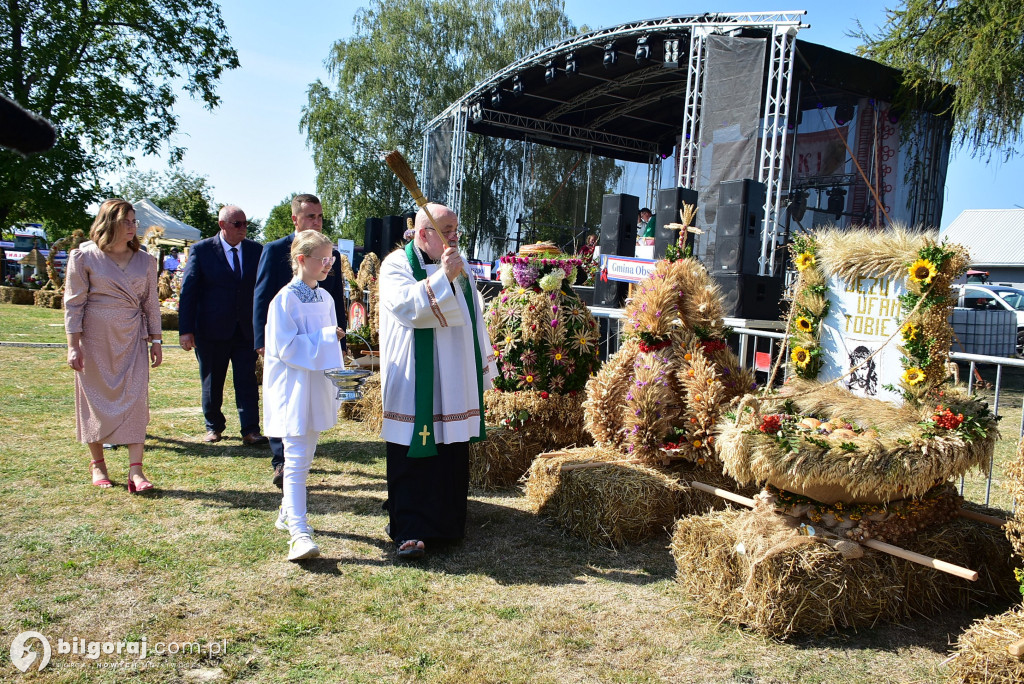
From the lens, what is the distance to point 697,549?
3361 mm

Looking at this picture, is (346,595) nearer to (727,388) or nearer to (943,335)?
(727,388)

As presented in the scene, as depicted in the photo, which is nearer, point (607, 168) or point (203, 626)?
point (203, 626)

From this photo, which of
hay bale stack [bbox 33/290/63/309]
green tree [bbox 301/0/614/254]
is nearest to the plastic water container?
green tree [bbox 301/0/614/254]

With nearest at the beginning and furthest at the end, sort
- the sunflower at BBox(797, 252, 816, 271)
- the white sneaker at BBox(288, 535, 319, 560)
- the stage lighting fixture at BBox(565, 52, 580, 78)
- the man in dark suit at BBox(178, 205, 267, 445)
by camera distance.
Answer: the white sneaker at BBox(288, 535, 319, 560) → the sunflower at BBox(797, 252, 816, 271) → the man in dark suit at BBox(178, 205, 267, 445) → the stage lighting fixture at BBox(565, 52, 580, 78)

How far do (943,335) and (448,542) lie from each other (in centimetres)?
272

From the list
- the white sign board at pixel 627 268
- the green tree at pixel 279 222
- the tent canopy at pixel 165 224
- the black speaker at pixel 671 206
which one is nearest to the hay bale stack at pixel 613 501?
the white sign board at pixel 627 268

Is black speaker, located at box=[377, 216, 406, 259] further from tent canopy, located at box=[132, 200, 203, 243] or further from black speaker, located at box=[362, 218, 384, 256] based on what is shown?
tent canopy, located at box=[132, 200, 203, 243]

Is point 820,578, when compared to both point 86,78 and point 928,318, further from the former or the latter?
point 86,78

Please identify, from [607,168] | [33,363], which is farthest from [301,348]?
[607,168]

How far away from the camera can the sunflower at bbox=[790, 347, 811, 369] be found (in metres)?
3.81

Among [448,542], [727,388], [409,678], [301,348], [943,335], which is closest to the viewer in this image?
[409,678]

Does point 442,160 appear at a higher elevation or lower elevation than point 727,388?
higher

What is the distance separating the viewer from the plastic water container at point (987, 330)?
11.9 metres

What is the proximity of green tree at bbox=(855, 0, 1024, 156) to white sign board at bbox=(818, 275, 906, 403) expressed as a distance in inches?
467
